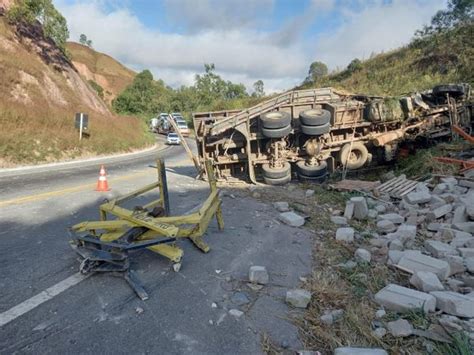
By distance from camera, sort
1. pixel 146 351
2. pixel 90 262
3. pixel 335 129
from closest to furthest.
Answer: pixel 146 351 < pixel 90 262 < pixel 335 129

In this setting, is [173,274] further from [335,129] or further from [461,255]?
[335,129]

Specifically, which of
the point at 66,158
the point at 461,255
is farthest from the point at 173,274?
the point at 66,158

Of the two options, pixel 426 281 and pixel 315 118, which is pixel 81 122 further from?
pixel 426 281

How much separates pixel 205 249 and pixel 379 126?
760 centimetres

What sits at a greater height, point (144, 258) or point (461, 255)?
point (144, 258)

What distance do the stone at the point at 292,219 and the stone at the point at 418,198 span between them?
Answer: 7.82 feet

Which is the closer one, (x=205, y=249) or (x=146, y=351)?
(x=146, y=351)

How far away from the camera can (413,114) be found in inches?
405

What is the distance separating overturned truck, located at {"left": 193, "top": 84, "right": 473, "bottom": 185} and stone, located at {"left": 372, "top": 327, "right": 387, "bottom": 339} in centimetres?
595

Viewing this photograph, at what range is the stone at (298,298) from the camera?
3.24 meters

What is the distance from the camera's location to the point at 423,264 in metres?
3.96

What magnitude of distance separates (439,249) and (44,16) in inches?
1022

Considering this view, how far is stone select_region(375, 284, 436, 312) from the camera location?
3.11 m

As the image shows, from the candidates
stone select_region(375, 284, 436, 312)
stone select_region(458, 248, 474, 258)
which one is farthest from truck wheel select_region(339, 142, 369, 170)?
stone select_region(375, 284, 436, 312)
